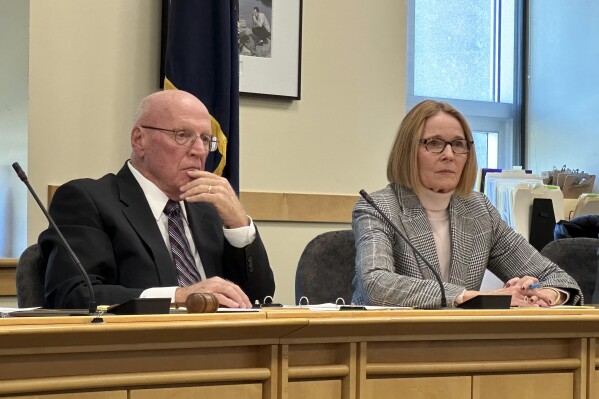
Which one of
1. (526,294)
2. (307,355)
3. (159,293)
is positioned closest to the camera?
(307,355)

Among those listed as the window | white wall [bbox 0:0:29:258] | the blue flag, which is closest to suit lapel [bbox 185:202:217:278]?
the blue flag

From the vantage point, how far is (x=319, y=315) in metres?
1.73

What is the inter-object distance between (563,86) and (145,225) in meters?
3.49

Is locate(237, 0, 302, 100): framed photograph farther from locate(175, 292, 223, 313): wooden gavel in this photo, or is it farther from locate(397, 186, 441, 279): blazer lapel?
locate(175, 292, 223, 313): wooden gavel

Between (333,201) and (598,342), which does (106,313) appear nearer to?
(598,342)

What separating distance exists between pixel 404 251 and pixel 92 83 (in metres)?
1.69

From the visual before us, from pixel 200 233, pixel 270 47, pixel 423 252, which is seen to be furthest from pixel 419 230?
pixel 270 47

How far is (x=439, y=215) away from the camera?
2.96 metres

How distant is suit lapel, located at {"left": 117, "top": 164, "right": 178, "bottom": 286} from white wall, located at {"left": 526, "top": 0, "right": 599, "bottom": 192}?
321cm

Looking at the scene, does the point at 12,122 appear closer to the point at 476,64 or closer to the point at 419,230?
the point at 419,230

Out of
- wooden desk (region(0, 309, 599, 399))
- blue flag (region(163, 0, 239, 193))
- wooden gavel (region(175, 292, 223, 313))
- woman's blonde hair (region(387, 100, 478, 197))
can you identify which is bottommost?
wooden desk (region(0, 309, 599, 399))

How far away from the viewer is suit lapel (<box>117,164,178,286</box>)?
8.27ft

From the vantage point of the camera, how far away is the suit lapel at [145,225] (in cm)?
252

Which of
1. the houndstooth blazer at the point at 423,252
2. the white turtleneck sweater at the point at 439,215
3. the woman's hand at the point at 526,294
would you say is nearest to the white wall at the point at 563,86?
the houndstooth blazer at the point at 423,252
